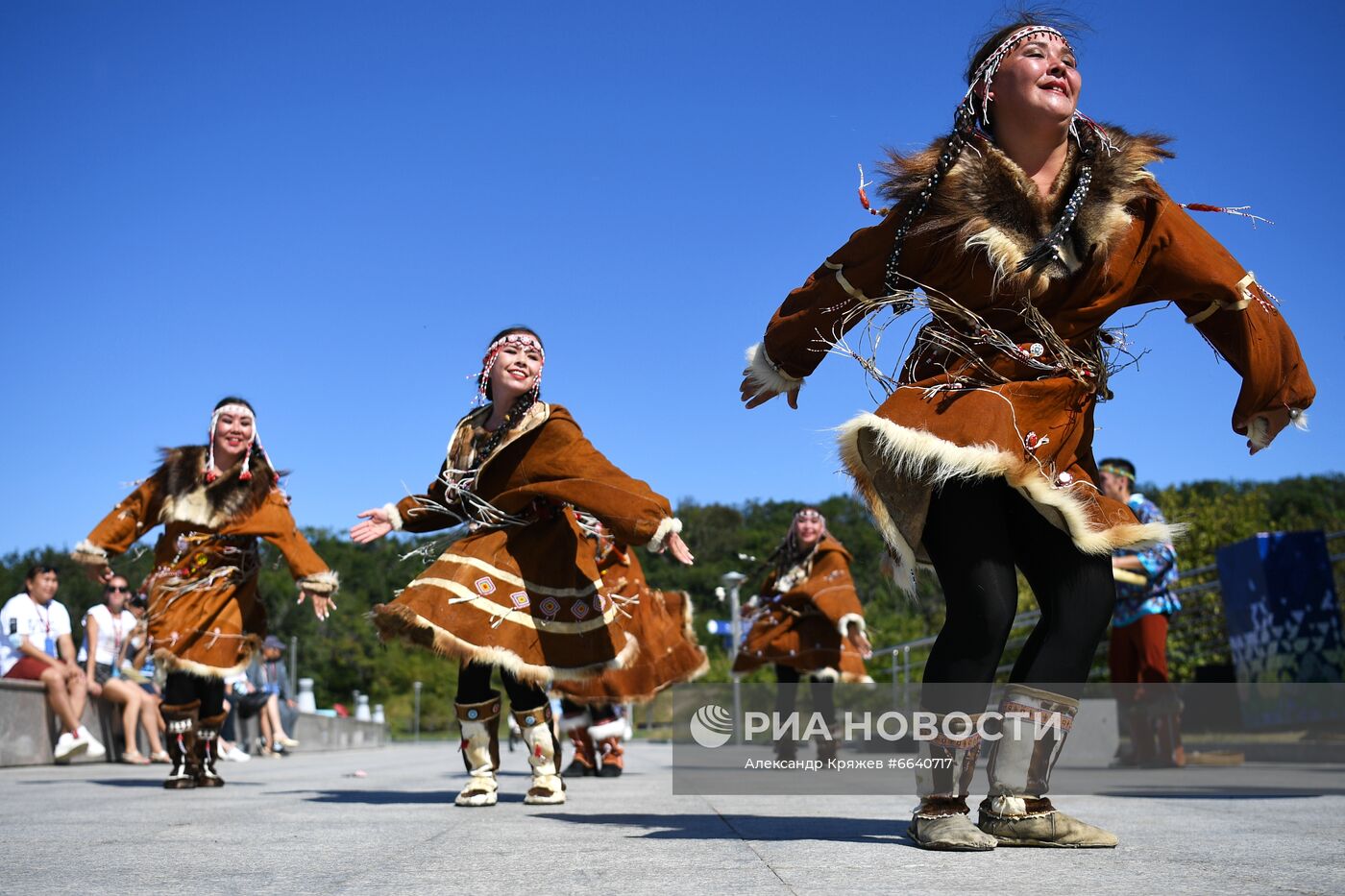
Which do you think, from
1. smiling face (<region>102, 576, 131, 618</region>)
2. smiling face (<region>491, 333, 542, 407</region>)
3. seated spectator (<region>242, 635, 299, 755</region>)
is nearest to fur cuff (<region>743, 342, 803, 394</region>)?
smiling face (<region>491, 333, 542, 407</region>)

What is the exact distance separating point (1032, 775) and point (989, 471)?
0.78m

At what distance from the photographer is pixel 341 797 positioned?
20.3ft

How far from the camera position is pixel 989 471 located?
3094 mm

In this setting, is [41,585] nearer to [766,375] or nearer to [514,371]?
[514,371]

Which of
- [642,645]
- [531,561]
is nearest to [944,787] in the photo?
[531,561]

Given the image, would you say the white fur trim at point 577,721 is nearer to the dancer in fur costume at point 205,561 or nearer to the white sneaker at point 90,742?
the dancer in fur costume at point 205,561

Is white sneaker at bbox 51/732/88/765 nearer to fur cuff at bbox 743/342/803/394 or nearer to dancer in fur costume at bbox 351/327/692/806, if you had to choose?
dancer in fur costume at bbox 351/327/692/806

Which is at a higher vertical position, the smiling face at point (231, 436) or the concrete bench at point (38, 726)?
the smiling face at point (231, 436)

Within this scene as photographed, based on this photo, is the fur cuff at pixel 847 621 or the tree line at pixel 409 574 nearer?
the fur cuff at pixel 847 621

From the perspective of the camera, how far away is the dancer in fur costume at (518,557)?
4992 millimetres

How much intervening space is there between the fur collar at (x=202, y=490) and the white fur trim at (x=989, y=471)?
4497mm

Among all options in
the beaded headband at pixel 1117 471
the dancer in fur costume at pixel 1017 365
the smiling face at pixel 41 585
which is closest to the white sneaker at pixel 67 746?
the smiling face at pixel 41 585

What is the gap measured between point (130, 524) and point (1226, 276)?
5.76m

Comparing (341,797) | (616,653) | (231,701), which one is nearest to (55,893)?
(616,653)
